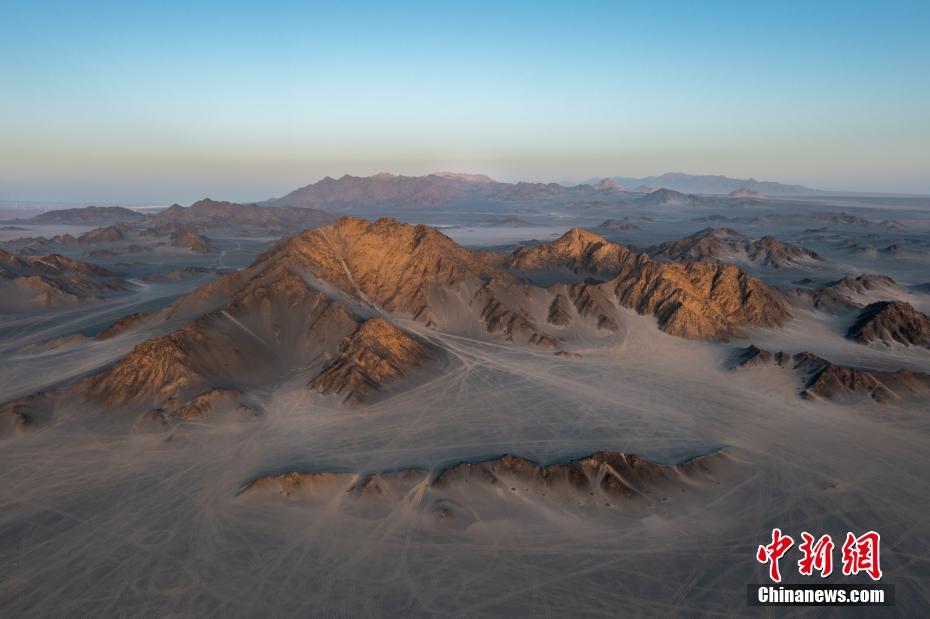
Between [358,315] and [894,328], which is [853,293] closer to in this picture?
[894,328]

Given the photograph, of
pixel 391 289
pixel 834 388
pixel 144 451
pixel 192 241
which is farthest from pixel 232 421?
pixel 192 241

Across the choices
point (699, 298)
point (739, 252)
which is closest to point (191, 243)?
point (699, 298)

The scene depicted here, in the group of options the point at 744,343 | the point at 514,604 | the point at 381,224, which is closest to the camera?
the point at 514,604

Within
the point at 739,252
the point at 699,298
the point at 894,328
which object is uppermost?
the point at 739,252

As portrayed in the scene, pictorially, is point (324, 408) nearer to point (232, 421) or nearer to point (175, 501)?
point (232, 421)
